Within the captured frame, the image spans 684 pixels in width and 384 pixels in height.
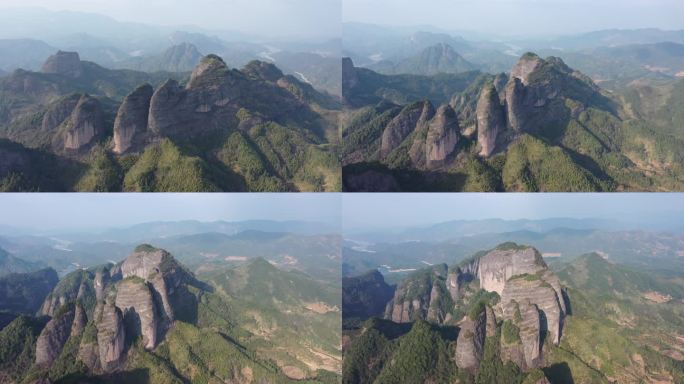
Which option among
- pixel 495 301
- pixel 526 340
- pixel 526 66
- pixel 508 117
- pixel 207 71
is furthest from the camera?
pixel 526 66

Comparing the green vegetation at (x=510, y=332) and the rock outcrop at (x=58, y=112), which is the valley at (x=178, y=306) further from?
the rock outcrop at (x=58, y=112)

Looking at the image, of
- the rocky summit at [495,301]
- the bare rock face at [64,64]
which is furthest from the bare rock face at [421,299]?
the bare rock face at [64,64]

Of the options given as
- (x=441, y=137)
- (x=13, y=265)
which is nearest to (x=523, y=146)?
(x=441, y=137)

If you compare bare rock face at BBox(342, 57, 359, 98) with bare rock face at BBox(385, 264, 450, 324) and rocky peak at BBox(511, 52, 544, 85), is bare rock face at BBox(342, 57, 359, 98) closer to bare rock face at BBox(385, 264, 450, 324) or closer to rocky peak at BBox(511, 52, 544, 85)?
rocky peak at BBox(511, 52, 544, 85)

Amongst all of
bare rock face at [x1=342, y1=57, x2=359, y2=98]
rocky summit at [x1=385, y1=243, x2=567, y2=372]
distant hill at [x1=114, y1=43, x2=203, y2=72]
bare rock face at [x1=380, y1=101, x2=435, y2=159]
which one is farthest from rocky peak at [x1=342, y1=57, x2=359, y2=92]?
rocky summit at [x1=385, y1=243, x2=567, y2=372]

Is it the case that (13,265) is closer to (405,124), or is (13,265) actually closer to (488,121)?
(405,124)
